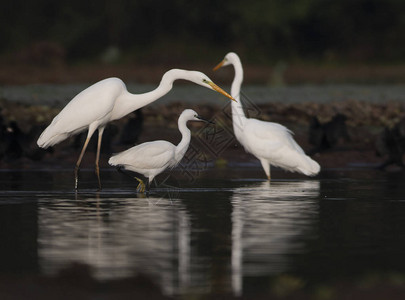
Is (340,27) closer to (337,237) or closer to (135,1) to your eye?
(135,1)

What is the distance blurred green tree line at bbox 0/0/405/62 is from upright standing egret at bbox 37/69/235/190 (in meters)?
45.6

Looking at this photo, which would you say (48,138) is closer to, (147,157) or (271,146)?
(147,157)

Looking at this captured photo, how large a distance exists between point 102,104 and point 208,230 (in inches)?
208

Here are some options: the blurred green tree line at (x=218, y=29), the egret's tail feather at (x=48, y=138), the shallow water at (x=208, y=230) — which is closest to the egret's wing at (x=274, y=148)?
the shallow water at (x=208, y=230)

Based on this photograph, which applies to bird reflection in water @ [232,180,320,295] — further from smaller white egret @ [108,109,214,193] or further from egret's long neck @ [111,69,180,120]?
egret's long neck @ [111,69,180,120]

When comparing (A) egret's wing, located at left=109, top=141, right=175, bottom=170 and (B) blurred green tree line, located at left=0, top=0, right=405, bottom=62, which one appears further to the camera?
(B) blurred green tree line, located at left=0, top=0, right=405, bottom=62

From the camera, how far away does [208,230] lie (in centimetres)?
1069

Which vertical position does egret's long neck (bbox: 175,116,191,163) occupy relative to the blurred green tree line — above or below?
below

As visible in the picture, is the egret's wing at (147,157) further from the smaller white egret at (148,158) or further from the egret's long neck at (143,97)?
the egret's long neck at (143,97)

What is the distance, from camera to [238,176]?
17625 millimetres

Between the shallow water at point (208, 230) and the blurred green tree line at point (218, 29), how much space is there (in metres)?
47.1

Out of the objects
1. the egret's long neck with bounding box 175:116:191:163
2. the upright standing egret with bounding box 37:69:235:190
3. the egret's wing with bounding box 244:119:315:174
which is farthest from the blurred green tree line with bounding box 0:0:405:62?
the egret's long neck with bounding box 175:116:191:163

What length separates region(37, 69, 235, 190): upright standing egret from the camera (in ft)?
51.2

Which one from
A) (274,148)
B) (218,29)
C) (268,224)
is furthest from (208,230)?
(218,29)
